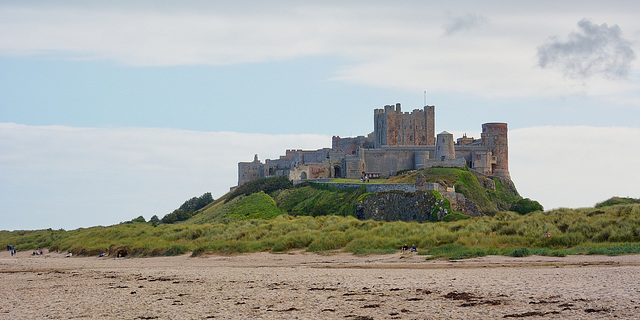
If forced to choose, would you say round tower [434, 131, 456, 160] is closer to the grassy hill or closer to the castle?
the castle

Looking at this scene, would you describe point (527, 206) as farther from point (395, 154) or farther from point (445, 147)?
point (395, 154)

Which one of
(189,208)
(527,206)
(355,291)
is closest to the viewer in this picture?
(355,291)

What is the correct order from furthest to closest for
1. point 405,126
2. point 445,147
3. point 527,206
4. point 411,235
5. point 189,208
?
1. point 405,126
2. point 189,208
3. point 445,147
4. point 527,206
5. point 411,235

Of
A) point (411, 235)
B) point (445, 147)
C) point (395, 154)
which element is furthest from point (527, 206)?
point (411, 235)

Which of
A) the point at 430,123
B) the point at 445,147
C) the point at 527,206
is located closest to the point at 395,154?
the point at 445,147

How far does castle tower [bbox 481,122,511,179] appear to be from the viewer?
69.9 meters

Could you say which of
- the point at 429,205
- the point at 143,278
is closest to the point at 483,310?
the point at 143,278

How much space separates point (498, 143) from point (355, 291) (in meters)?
59.0

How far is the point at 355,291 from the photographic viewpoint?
47.8 ft

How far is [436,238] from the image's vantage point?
84.4 feet

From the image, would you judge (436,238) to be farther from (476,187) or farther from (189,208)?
(189,208)

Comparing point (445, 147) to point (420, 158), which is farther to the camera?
point (420, 158)

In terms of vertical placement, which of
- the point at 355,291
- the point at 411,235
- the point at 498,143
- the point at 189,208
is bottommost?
the point at 355,291

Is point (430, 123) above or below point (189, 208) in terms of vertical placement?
above
